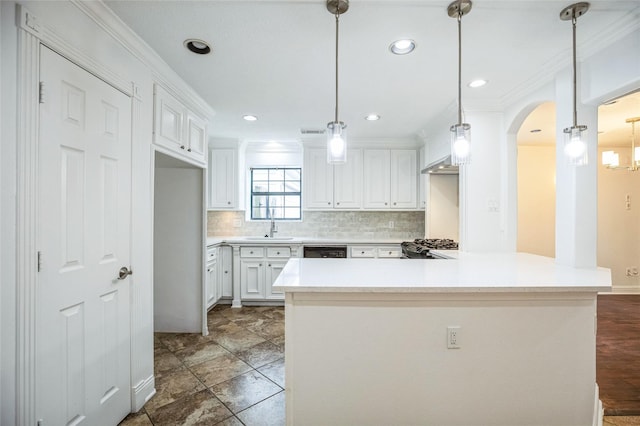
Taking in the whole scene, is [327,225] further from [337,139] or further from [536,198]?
[536,198]

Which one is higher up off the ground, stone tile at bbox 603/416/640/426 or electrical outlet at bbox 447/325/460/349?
electrical outlet at bbox 447/325/460/349

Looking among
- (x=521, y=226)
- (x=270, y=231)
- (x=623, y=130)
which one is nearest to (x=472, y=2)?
(x=270, y=231)

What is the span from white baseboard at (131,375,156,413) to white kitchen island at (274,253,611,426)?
1.18 m

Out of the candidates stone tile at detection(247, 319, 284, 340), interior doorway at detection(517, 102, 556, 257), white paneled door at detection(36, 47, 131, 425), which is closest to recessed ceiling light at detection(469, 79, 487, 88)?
white paneled door at detection(36, 47, 131, 425)

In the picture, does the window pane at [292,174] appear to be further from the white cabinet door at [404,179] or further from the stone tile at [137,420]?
the stone tile at [137,420]

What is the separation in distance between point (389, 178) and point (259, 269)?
2.36 m

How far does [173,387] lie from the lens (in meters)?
2.18

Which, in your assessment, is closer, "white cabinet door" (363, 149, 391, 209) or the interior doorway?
"white cabinet door" (363, 149, 391, 209)

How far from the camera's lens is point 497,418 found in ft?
4.98

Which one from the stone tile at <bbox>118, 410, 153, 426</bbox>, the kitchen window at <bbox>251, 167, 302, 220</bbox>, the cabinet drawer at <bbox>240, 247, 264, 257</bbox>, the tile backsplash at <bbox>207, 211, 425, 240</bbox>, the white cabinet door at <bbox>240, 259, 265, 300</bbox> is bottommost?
the stone tile at <bbox>118, 410, 153, 426</bbox>

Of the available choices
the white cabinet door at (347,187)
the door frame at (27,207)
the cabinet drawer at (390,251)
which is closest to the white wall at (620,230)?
the cabinet drawer at (390,251)

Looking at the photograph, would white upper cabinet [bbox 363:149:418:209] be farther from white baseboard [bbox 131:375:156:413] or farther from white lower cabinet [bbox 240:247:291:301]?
white baseboard [bbox 131:375:156:413]

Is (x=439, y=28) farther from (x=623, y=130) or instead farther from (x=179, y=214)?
(x=623, y=130)

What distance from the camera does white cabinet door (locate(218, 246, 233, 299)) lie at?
4.04m
